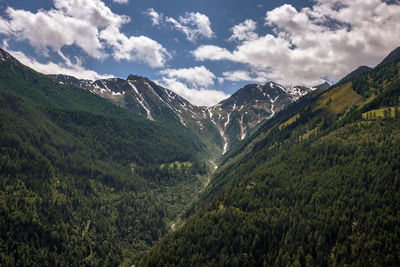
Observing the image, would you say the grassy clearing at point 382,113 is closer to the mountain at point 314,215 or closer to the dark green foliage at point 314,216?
the mountain at point 314,215

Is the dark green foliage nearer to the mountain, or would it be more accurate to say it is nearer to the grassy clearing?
the mountain

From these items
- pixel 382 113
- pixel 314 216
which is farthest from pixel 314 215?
pixel 382 113

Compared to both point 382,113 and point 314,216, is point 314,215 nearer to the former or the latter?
point 314,216

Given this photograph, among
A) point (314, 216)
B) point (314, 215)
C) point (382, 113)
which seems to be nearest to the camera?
point (314, 215)

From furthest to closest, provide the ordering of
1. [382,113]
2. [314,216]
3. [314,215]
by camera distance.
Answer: [382,113], [314,216], [314,215]

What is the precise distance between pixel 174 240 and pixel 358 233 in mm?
76811

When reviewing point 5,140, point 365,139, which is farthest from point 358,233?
point 5,140

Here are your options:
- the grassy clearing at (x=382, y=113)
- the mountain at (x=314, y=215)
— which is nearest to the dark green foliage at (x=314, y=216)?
the mountain at (x=314, y=215)

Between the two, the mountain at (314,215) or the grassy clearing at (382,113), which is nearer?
the mountain at (314,215)

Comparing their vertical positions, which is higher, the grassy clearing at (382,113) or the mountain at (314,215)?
the grassy clearing at (382,113)

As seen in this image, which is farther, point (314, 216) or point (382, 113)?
point (382, 113)

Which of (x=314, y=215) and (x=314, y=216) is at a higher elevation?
(x=314, y=215)

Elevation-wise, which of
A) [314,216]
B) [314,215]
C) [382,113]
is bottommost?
[314,216]

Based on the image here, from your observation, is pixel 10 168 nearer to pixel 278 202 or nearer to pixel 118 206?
pixel 118 206
